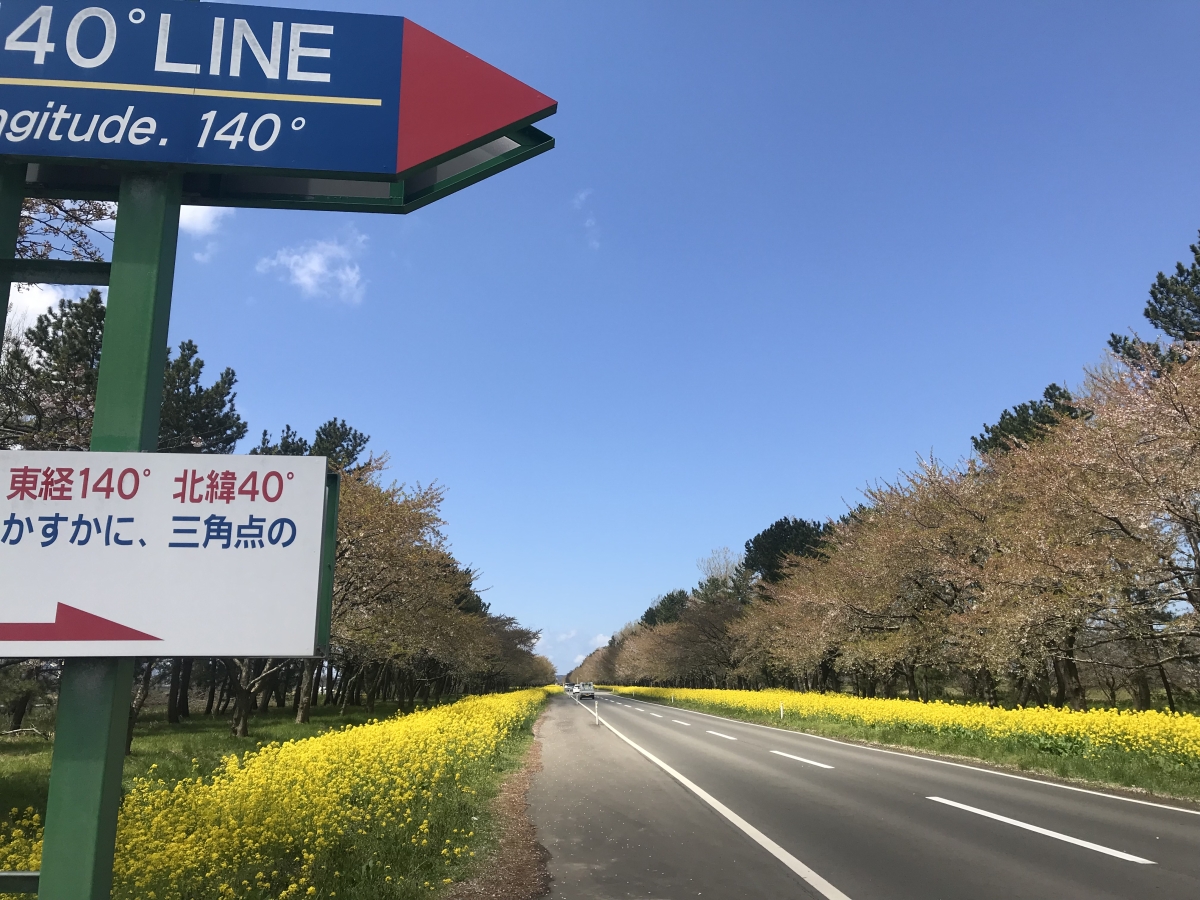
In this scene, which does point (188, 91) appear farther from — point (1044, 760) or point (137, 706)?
point (137, 706)

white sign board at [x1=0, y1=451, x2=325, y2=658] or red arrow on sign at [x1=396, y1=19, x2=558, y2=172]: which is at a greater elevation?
red arrow on sign at [x1=396, y1=19, x2=558, y2=172]

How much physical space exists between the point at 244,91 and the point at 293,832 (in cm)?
619

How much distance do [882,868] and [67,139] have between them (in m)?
9.19

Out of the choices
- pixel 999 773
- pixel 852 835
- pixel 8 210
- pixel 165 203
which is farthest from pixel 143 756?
pixel 999 773

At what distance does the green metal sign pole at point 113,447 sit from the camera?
11.2 feet

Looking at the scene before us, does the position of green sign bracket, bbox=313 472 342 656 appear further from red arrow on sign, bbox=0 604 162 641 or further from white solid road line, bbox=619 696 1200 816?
white solid road line, bbox=619 696 1200 816

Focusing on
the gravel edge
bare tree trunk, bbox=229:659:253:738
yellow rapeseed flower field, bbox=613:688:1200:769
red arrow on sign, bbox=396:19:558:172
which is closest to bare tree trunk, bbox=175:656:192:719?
bare tree trunk, bbox=229:659:253:738

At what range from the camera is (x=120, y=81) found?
14.1 feet

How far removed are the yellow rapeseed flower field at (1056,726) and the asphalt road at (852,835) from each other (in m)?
3.00

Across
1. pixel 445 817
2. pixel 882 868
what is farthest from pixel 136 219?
pixel 882 868

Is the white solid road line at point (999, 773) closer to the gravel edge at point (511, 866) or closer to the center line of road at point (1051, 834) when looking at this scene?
the center line of road at point (1051, 834)

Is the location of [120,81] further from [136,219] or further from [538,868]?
[538,868]

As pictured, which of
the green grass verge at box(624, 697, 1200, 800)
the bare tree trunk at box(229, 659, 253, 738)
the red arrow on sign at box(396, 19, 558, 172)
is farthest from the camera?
the bare tree trunk at box(229, 659, 253, 738)

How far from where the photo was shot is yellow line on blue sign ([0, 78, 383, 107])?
4254mm
